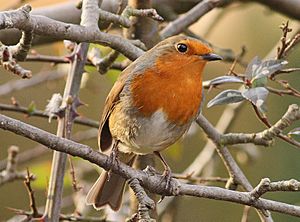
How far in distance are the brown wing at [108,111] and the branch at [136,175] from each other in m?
0.65

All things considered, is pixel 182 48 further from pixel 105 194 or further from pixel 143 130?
pixel 105 194

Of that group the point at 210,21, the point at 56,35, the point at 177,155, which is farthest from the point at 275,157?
the point at 56,35

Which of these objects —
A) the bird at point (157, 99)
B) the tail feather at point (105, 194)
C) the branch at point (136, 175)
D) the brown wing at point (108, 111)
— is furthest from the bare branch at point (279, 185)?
the tail feather at point (105, 194)

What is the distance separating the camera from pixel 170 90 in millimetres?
3199

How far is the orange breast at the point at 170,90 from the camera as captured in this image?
10.4 ft

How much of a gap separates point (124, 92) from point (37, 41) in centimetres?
103

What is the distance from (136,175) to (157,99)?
73cm

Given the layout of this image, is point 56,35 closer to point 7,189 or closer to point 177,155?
point 177,155

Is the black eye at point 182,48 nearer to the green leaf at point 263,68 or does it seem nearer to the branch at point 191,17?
the branch at point 191,17

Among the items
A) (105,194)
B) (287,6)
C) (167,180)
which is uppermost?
(287,6)

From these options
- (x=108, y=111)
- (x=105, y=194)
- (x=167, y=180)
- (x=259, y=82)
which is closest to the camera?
(x=167, y=180)

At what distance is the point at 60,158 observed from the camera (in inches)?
116

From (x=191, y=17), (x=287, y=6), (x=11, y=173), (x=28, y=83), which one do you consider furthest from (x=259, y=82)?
(x=28, y=83)

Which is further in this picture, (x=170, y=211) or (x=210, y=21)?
(x=210, y=21)
